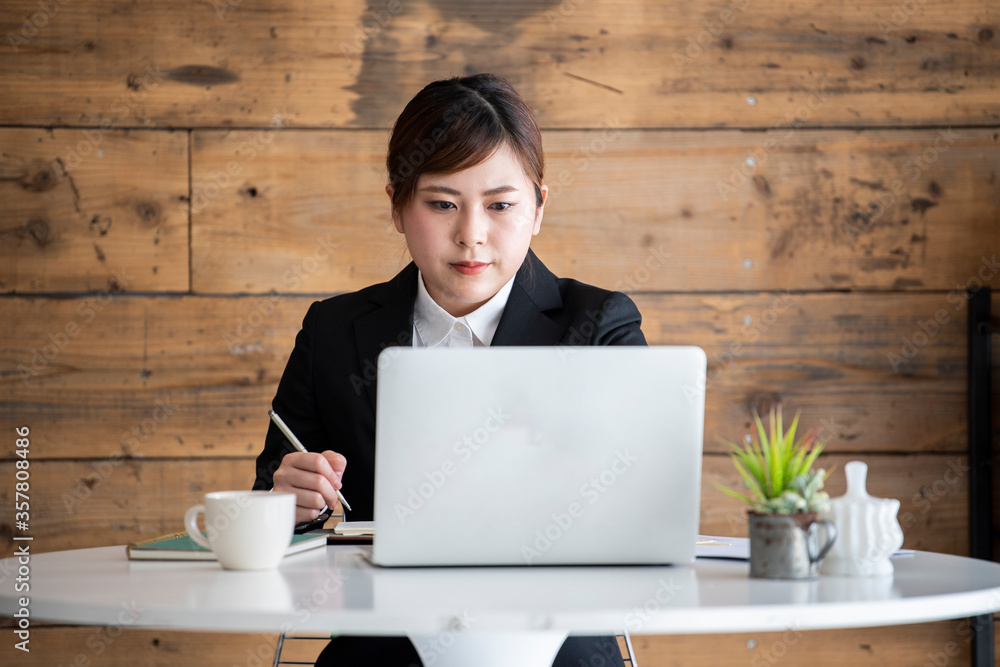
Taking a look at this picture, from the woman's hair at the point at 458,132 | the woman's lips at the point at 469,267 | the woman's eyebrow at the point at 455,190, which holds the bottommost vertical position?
the woman's lips at the point at 469,267

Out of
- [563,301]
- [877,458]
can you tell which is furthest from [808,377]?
[563,301]

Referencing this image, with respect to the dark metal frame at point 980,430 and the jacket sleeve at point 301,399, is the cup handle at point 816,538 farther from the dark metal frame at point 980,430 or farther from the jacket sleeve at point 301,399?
the dark metal frame at point 980,430

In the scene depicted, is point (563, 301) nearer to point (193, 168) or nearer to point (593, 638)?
point (593, 638)

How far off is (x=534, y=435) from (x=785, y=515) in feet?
0.76

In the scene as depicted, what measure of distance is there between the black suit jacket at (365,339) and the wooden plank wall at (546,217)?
545mm

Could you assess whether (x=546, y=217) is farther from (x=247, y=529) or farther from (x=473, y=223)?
(x=247, y=529)

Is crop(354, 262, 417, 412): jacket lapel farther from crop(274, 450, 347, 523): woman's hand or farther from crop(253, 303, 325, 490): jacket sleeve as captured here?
crop(274, 450, 347, 523): woman's hand

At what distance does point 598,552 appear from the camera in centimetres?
86

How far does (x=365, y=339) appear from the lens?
147cm

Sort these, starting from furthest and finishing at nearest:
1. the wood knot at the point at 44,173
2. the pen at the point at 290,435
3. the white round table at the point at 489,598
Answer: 1. the wood knot at the point at 44,173
2. the pen at the point at 290,435
3. the white round table at the point at 489,598

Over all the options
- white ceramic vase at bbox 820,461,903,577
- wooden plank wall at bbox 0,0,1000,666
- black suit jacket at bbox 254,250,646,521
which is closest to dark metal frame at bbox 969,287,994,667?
wooden plank wall at bbox 0,0,1000,666

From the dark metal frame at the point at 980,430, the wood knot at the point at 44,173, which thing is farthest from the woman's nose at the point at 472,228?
the dark metal frame at the point at 980,430

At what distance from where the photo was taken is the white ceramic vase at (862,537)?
0.84 m

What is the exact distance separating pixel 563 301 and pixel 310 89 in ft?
→ 3.00
